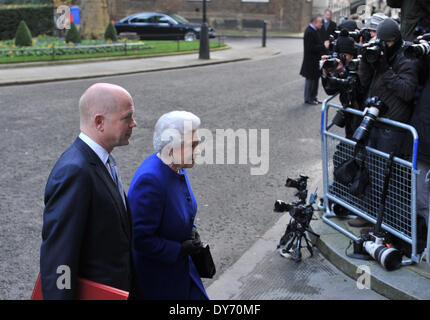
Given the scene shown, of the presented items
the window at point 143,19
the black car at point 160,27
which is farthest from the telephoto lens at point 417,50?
the window at point 143,19

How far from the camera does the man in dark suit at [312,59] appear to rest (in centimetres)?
1254

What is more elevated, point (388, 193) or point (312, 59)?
point (312, 59)

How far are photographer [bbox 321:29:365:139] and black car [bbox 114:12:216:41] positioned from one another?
25036 mm

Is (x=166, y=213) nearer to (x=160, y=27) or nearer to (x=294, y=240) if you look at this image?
(x=294, y=240)

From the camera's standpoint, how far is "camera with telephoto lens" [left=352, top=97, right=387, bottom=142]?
177 inches

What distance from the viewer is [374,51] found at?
4.70 meters

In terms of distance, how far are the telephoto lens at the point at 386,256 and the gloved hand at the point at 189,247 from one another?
6.48 ft

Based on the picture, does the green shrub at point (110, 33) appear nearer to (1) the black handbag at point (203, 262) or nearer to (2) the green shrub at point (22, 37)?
(2) the green shrub at point (22, 37)

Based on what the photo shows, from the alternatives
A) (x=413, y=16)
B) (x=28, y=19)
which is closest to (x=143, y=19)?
(x=28, y=19)

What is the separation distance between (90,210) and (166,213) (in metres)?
0.63

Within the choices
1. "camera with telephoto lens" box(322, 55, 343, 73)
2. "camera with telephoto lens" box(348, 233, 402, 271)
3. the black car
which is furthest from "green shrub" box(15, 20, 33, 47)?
"camera with telephoto lens" box(348, 233, 402, 271)

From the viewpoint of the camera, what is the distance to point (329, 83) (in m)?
5.07

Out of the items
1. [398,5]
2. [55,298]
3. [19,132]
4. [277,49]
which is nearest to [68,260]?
[55,298]

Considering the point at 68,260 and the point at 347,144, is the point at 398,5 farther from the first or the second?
the point at 68,260
